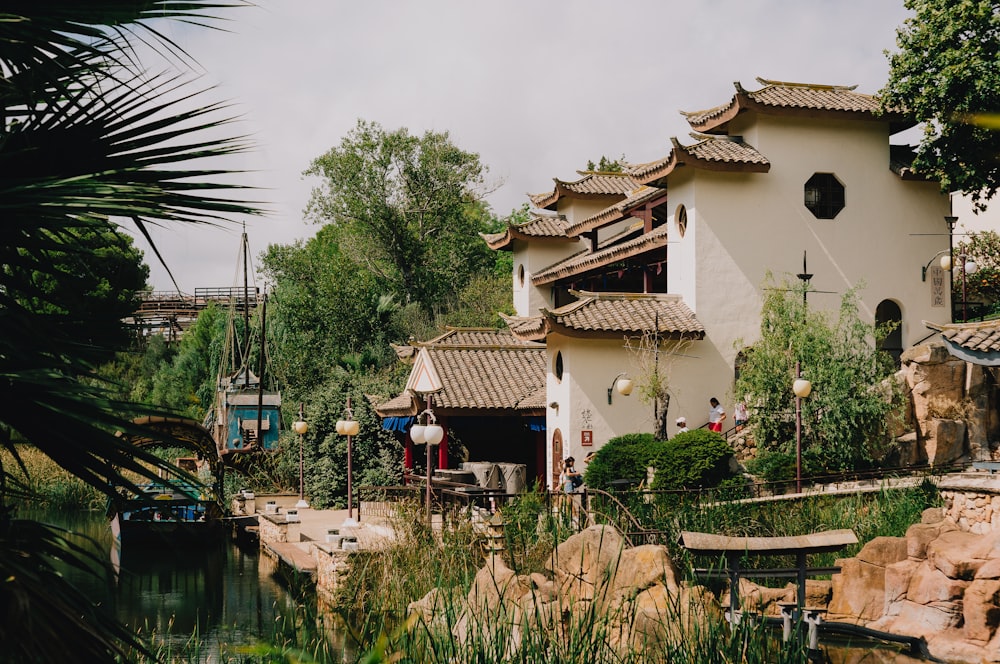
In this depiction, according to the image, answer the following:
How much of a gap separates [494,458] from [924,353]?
1042 centimetres

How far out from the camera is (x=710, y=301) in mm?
21156

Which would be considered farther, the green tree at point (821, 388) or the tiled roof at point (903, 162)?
the tiled roof at point (903, 162)

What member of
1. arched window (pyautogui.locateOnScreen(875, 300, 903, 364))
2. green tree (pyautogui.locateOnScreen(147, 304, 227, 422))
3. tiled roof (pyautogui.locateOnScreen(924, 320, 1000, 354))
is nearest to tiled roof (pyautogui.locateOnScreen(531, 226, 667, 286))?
arched window (pyautogui.locateOnScreen(875, 300, 903, 364))

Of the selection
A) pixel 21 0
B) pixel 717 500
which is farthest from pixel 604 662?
pixel 717 500

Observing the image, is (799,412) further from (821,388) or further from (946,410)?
(946,410)

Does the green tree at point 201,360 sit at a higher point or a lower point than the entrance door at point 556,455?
higher

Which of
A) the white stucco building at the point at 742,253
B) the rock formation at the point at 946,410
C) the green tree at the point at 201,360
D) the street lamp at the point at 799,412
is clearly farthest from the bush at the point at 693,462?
the green tree at the point at 201,360

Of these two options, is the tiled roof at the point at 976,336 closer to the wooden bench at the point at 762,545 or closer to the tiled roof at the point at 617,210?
the wooden bench at the point at 762,545

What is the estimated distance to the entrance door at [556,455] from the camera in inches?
829

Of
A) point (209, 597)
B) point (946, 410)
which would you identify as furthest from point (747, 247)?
point (209, 597)

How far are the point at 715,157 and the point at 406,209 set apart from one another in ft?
77.7

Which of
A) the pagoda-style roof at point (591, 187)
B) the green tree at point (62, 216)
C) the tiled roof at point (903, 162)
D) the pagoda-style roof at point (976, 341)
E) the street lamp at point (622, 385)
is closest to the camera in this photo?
the green tree at point (62, 216)

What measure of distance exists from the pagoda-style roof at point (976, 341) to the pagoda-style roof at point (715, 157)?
612 centimetres

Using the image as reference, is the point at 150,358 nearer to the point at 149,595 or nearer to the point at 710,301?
the point at 149,595
